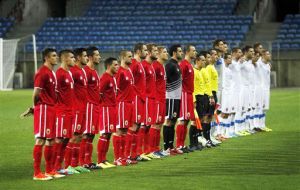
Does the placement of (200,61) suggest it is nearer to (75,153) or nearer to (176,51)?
(176,51)

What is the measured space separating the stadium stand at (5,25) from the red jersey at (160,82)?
3712 centimetres

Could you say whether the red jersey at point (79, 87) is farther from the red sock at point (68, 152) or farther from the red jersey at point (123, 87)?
the red jersey at point (123, 87)

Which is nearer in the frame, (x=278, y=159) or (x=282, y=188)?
(x=282, y=188)

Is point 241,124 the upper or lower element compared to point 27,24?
lower

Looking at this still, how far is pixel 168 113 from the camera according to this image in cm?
1919

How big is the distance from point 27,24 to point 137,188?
44.4 m

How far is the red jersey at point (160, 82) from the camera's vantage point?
738 inches

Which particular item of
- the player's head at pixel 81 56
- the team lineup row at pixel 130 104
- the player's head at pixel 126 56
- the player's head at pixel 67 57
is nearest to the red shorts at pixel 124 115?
the team lineup row at pixel 130 104

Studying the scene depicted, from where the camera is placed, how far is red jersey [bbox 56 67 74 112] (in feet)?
50.9

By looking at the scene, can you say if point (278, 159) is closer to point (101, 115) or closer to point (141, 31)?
point (101, 115)

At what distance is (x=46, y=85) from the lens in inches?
595

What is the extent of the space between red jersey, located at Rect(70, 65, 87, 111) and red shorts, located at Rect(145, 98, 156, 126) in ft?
8.18

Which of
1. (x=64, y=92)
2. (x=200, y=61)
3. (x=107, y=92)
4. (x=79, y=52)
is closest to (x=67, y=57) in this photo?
(x=64, y=92)

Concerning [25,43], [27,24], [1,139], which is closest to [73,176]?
[1,139]
